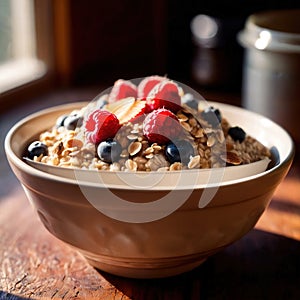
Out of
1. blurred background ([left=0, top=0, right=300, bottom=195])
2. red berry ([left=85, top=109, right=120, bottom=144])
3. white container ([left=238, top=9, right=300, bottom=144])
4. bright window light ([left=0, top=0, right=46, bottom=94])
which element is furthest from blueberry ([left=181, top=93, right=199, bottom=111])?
bright window light ([left=0, top=0, right=46, bottom=94])

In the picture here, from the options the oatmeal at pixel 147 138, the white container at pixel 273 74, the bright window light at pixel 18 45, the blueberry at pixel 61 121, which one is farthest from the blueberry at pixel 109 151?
the bright window light at pixel 18 45

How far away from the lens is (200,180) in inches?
23.6

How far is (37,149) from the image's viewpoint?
67 centimetres

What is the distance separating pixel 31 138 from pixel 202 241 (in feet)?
0.86

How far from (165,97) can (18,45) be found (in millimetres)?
773

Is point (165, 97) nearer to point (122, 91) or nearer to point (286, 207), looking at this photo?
point (122, 91)

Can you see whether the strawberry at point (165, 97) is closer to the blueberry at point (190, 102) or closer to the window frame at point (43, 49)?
the blueberry at point (190, 102)

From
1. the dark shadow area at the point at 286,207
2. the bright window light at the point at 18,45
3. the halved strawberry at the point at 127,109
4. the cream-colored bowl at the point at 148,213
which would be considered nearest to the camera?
the cream-colored bowl at the point at 148,213

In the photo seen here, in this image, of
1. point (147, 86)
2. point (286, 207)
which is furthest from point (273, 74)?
point (147, 86)

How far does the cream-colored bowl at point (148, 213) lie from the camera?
562mm

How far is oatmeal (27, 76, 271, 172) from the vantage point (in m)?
0.63

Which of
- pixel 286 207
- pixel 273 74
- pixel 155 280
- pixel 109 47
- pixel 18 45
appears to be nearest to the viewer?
pixel 155 280

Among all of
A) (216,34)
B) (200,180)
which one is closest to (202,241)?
(200,180)

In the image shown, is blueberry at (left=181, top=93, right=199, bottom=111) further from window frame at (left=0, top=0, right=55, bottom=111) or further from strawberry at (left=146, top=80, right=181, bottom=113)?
window frame at (left=0, top=0, right=55, bottom=111)
